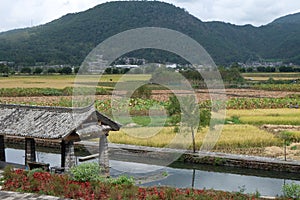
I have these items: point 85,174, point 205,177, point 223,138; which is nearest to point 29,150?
point 85,174

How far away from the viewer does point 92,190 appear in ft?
38.3

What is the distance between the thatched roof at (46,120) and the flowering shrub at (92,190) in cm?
181

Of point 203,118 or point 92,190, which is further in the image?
point 203,118

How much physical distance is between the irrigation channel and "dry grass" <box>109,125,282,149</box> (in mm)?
2870

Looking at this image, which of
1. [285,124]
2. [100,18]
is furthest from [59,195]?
[100,18]

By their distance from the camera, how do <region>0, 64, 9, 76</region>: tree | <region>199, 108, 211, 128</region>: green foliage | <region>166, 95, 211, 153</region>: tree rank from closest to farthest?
<region>166, 95, 211, 153</region>: tree → <region>199, 108, 211, 128</region>: green foliage → <region>0, 64, 9, 76</region>: tree

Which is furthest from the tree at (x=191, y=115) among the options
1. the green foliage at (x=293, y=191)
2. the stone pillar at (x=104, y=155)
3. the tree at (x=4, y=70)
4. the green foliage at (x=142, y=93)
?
the tree at (x=4, y=70)

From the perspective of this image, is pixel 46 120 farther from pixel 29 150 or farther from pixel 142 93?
pixel 142 93

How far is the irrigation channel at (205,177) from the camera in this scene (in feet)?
55.8

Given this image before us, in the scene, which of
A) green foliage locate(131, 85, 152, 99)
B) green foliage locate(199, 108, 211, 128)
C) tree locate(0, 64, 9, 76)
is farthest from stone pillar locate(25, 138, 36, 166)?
tree locate(0, 64, 9, 76)

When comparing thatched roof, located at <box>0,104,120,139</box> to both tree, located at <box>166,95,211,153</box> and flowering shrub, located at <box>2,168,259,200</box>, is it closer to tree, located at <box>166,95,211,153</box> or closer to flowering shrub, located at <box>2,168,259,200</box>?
flowering shrub, located at <box>2,168,259,200</box>

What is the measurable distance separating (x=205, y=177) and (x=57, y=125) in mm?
7464

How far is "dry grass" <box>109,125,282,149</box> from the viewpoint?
22.8 meters

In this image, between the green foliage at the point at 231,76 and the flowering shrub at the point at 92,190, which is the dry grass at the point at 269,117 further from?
the green foliage at the point at 231,76
